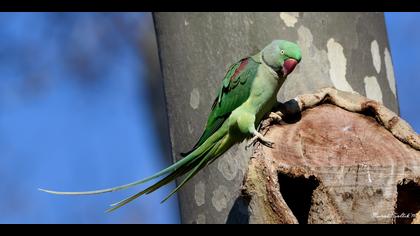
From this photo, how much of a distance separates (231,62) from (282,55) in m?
0.24

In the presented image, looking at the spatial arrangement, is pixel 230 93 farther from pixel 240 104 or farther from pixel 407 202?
pixel 407 202

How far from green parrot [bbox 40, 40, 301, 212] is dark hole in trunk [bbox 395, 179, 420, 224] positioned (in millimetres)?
625

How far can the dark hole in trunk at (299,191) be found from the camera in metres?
2.76

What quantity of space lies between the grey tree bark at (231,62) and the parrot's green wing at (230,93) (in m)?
0.04

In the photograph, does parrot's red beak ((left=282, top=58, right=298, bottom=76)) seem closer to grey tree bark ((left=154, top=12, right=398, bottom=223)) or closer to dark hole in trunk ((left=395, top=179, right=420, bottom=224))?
grey tree bark ((left=154, top=12, right=398, bottom=223))

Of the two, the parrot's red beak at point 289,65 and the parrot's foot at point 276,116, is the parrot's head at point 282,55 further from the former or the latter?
the parrot's foot at point 276,116

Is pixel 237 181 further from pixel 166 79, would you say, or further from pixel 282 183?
pixel 166 79

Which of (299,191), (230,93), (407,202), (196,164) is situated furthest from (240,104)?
(407,202)

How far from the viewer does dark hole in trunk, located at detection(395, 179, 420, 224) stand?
2.83m

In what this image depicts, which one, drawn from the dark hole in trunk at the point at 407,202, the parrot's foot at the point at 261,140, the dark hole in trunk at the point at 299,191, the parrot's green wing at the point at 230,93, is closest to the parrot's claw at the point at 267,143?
the parrot's foot at the point at 261,140

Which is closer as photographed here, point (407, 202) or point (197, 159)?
point (407, 202)

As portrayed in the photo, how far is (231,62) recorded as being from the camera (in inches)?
122
